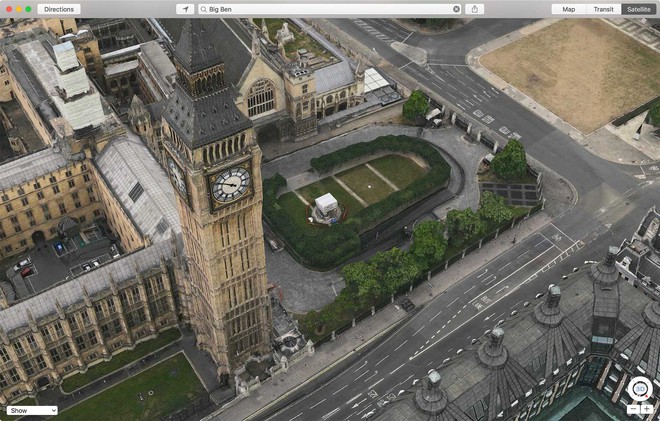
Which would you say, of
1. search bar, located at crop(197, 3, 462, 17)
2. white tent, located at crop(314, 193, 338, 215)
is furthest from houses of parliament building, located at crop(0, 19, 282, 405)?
white tent, located at crop(314, 193, 338, 215)

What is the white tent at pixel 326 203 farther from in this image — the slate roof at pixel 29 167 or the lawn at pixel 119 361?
the slate roof at pixel 29 167

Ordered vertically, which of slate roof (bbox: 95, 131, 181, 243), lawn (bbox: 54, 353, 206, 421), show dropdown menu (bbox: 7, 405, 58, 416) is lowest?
lawn (bbox: 54, 353, 206, 421)

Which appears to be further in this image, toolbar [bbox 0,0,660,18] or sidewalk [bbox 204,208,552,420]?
sidewalk [bbox 204,208,552,420]

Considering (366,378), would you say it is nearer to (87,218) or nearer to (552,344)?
(552,344)

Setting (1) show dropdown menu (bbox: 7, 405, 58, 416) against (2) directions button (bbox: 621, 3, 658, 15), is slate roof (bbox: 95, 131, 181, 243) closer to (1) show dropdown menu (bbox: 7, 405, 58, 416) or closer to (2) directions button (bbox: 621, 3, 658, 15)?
(1) show dropdown menu (bbox: 7, 405, 58, 416)

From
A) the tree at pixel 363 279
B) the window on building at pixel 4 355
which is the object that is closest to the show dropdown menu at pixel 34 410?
the window on building at pixel 4 355
